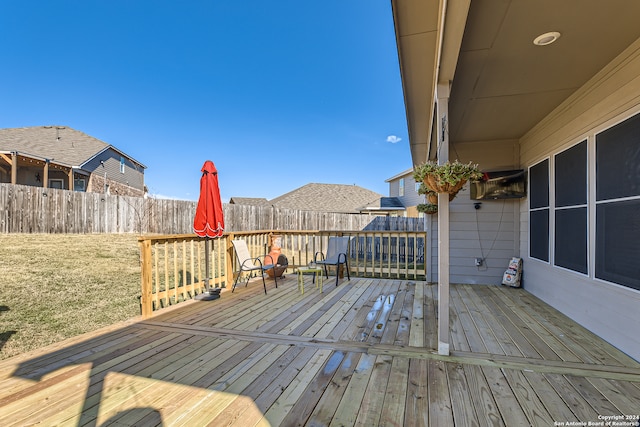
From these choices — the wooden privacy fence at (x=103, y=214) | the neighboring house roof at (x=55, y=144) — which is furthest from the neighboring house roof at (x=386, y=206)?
the neighboring house roof at (x=55, y=144)

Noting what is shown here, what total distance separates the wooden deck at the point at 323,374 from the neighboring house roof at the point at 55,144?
12.9 metres

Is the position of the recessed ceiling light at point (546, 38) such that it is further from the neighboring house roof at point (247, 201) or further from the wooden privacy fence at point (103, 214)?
the neighboring house roof at point (247, 201)

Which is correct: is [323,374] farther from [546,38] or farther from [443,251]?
[546,38]

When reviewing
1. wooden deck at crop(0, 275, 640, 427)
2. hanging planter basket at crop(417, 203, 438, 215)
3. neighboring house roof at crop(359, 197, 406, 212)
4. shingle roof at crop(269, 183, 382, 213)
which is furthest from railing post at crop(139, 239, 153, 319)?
shingle roof at crop(269, 183, 382, 213)

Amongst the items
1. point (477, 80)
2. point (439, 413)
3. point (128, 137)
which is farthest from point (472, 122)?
point (128, 137)

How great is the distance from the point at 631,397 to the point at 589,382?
0.66ft

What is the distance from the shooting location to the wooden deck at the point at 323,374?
1617 mm

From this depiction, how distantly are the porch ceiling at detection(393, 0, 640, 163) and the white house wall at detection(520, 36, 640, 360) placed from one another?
143mm

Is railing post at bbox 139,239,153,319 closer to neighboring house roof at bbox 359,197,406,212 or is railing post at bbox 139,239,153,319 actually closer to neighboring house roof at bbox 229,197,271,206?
neighboring house roof at bbox 359,197,406,212

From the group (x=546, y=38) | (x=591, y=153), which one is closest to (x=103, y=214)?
(x=546, y=38)

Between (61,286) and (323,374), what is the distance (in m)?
5.21

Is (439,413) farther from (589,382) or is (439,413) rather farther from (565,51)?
Result: (565,51)

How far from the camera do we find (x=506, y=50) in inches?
95.8

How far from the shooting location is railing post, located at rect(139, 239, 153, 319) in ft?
10.9
